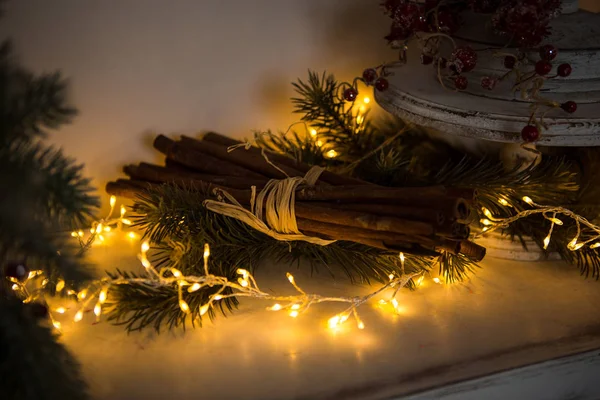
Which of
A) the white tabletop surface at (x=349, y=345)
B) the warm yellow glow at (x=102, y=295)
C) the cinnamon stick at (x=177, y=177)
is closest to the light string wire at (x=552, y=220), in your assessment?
the white tabletop surface at (x=349, y=345)

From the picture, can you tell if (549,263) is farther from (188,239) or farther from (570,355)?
(188,239)

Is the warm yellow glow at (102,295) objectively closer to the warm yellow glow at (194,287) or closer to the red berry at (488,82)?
the warm yellow glow at (194,287)

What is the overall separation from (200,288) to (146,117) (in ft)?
1.21

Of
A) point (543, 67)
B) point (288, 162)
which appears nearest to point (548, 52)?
point (543, 67)

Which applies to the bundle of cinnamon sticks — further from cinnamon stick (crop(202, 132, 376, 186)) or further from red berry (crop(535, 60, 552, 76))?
red berry (crop(535, 60, 552, 76))

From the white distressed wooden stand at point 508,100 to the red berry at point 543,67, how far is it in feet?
0.16

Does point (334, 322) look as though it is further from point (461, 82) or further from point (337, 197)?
point (461, 82)

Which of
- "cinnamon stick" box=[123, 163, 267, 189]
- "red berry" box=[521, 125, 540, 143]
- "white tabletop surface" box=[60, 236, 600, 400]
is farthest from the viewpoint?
"cinnamon stick" box=[123, 163, 267, 189]

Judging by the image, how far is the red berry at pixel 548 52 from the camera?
771 mm

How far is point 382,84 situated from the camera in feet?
2.95

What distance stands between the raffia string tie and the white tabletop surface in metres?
0.08

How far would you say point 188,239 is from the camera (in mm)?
788

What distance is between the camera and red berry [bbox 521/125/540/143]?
75cm

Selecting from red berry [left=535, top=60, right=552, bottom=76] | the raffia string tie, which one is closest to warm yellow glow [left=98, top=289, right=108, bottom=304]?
the raffia string tie
